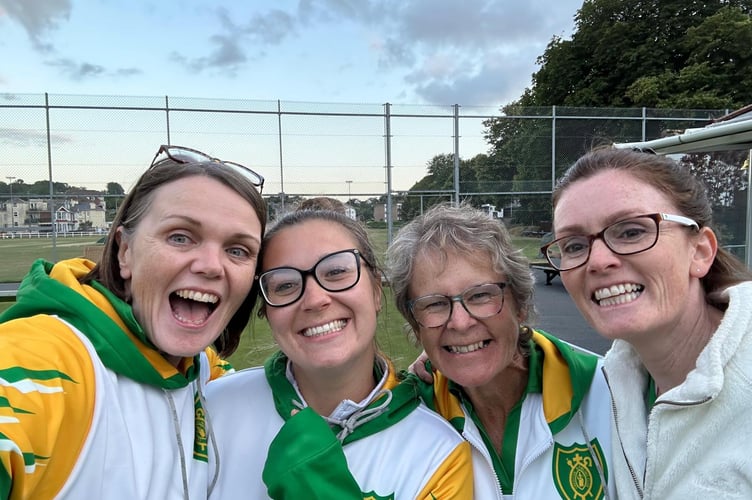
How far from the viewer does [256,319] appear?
5816 mm

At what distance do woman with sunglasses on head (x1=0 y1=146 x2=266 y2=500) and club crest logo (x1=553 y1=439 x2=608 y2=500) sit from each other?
117 cm

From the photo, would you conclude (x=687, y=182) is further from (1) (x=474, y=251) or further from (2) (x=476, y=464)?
(2) (x=476, y=464)

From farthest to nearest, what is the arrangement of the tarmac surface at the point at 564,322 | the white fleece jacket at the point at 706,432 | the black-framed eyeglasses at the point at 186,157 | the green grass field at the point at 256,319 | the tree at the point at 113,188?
1. the tree at the point at 113,188
2. the tarmac surface at the point at 564,322
3. the green grass field at the point at 256,319
4. the black-framed eyeglasses at the point at 186,157
5. the white fleece jacket at the point at 706,432

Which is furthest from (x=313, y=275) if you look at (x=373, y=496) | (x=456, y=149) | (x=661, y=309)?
(x=456, y=149)

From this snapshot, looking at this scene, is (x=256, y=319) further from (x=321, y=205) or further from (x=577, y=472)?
(x=577, y=472)

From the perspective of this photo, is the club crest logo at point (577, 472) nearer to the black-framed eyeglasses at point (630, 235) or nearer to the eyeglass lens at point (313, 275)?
the black-framed eyeglasses at point (630, 235)

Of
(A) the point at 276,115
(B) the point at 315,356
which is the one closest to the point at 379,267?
(B) the point at 315,356

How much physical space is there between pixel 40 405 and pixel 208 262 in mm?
581

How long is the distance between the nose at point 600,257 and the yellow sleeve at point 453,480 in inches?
29.5

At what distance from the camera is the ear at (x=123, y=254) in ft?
5.18

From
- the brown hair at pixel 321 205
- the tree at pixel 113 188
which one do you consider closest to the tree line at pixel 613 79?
the tree at pixel 113 188

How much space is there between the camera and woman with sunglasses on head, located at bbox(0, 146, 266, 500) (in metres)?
1.11

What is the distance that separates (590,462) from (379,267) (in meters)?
1.03

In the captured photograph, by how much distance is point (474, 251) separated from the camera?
71.1 inches
